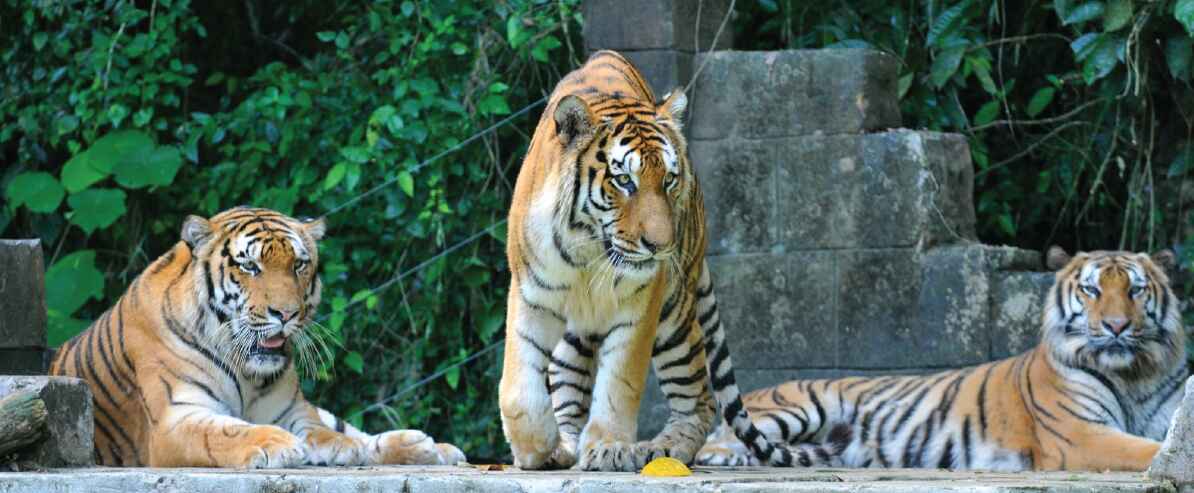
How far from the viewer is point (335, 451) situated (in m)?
5.19

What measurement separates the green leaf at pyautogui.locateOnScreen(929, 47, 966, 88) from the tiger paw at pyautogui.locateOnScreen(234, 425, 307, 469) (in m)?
3.15

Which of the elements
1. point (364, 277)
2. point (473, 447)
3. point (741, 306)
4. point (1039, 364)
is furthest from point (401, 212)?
point (1039, 364)

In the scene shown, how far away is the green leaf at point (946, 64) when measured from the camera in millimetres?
6754

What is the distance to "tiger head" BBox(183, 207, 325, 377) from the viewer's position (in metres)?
5.32

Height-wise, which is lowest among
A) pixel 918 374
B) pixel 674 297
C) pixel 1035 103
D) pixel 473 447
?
pixel 473 447

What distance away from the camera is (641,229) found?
4207mm

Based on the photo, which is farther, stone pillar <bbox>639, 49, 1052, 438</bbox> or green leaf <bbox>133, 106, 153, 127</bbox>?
green leaf <bbox>133, 106, 153, 127</bbox>

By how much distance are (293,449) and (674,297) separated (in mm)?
1171

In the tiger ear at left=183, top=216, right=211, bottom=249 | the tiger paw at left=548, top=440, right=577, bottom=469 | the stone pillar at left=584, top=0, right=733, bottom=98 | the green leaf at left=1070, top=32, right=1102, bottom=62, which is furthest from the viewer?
the stone pillar at left=584, top=0, right=733, bottom=98

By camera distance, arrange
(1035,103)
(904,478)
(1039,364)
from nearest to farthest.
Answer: (904,478)
(1039,364)
(1035,103)

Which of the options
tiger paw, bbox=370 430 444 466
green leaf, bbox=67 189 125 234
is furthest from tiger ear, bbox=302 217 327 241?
green leaf, bbox=67 189 125 234

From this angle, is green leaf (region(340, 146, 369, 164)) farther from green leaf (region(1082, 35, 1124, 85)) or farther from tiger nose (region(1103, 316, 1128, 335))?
tiger nose (region(1103, 316, 1128, 335))

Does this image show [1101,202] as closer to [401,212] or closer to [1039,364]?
[1039,364]

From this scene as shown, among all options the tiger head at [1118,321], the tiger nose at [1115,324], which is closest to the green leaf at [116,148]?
the tiger head at [1118,321]
